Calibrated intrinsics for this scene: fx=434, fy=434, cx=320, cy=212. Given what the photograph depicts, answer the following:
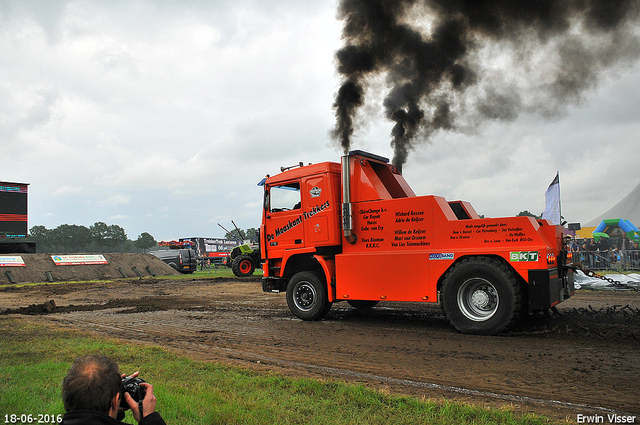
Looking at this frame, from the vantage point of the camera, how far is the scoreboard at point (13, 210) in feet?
78.0

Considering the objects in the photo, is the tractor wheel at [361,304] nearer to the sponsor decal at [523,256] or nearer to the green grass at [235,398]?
the sponsor decal at [523,256]

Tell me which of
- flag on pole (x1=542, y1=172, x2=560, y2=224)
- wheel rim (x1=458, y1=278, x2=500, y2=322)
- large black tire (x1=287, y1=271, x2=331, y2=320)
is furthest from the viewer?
flag on pole (x1=542, y1=172, x2=560, y2=224)

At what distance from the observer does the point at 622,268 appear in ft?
62.6

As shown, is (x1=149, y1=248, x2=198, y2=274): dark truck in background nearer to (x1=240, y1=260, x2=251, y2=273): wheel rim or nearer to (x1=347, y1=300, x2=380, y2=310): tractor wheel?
(x1=240, y1=260, x2=251, y2=273): wheel rim

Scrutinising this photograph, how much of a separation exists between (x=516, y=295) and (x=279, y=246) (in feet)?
16.5

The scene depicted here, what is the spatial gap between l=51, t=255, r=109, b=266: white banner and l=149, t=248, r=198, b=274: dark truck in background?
4.77m

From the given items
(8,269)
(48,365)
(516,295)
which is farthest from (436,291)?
(8,269)

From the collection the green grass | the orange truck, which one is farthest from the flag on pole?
the green grass

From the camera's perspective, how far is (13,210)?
24000 mm

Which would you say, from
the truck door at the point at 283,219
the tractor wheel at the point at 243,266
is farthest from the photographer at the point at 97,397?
the tractor wheel at the point at 243,266

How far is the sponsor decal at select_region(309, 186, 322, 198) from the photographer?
30.0 feet

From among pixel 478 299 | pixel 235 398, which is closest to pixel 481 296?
pixel 478 299

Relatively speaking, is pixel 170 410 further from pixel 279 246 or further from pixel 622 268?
pixel 622 268

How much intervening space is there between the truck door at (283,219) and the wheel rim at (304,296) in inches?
33.5
